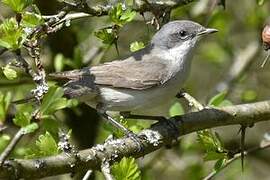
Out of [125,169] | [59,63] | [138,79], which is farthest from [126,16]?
[59,63]

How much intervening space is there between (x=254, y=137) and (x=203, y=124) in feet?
9.41

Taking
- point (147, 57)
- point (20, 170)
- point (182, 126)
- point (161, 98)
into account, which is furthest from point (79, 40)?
point (20, 170)

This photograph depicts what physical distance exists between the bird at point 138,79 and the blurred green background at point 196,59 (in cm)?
27

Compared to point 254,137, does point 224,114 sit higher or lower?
higher

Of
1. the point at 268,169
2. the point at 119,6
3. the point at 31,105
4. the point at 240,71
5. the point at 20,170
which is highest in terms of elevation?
the point at 119,6

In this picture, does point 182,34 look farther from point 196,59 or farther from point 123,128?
point 196,59

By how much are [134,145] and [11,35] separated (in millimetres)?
923

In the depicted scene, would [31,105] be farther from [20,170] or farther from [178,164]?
[178,164]

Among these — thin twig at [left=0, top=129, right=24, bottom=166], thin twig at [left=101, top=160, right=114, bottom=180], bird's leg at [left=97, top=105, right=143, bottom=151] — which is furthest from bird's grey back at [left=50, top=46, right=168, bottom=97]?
thin twig at [left=0, top=129, right=24, bottom=166]

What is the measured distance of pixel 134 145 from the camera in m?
3.45

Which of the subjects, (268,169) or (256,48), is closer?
(256,48)

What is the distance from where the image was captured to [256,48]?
6.35 meters

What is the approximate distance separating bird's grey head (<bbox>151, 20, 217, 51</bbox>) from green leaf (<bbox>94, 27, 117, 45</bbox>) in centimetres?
106

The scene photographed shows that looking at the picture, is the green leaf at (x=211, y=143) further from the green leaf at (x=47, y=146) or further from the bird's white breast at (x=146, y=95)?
the green leaf at (x=47, y=146)
